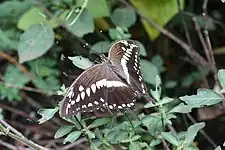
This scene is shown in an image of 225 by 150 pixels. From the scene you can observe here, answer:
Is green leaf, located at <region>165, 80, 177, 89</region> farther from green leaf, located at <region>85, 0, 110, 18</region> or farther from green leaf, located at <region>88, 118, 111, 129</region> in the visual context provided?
green leaf, located at <region>88, 118, 111, 129</region>

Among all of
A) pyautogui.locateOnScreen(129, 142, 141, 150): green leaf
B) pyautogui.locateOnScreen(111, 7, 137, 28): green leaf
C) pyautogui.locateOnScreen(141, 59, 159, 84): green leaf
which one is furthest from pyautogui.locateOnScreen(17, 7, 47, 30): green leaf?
pyautogui.locateOnScreen(129, 142, 141, 150): green leaf

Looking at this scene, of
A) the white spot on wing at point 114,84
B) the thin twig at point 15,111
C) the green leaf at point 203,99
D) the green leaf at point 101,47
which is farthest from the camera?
the thin twig at point 15,111

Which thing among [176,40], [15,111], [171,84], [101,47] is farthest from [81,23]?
[15,111]

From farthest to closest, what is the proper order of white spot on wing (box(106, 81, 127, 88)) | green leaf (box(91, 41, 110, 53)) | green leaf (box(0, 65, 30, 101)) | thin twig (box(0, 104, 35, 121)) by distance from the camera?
1. thin twig (box(0, 104, 35, 121))
2. green leaf (box(0, 65, 30, 101))
3. green leaf (box(91, 41, 110, 53))
4. white spot on wing (box(106, 81, 127, 88))

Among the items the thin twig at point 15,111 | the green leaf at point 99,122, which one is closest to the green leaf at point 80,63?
the green leaf at point 99,122

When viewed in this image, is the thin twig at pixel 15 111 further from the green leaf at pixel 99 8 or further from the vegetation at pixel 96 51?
the green leaf at pixel 99 8

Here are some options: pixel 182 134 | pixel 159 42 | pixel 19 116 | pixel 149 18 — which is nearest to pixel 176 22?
pixel 159 42

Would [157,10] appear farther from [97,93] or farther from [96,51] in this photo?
[97,93]

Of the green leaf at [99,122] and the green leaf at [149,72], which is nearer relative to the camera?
the green leaf at [99,122]

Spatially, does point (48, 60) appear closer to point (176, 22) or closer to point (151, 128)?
point (176, 22)
